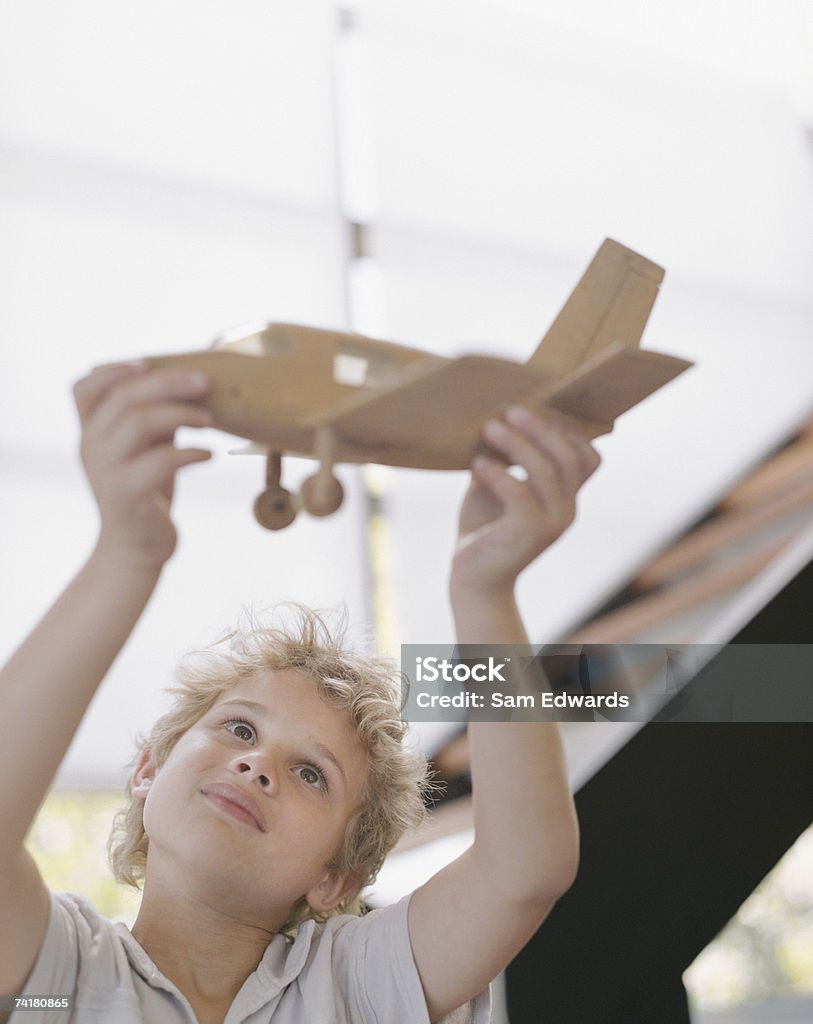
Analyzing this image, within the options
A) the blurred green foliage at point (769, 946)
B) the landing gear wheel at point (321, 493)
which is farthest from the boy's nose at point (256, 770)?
the blurred green foliage at point (769, 946)

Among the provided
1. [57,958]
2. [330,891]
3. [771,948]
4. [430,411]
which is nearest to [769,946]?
A: [771,948]

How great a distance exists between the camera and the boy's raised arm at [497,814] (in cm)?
70

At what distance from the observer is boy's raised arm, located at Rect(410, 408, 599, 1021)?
697 mm

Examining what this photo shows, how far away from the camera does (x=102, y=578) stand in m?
0.60

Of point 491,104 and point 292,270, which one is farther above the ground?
point 491,104

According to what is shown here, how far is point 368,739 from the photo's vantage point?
859mm

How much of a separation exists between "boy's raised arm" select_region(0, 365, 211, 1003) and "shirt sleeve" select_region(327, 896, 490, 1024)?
11.3 inches

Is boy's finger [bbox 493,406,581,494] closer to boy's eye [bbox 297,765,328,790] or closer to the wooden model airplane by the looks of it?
the wooden model airplane

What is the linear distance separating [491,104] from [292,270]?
1.99ft

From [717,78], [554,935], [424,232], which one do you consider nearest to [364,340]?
[554,935]

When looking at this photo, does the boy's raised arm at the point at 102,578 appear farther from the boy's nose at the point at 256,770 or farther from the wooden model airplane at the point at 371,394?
the boy's nose at the point at 256,770

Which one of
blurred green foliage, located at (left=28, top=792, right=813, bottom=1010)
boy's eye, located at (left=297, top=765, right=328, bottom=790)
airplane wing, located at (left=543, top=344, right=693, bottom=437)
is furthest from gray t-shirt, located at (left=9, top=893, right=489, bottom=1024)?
blurred green foliage, located at (left=28, top=792, right=813, bottom=1010)

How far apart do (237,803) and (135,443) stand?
29cm

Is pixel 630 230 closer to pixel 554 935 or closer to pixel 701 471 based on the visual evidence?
pixel 701 471
